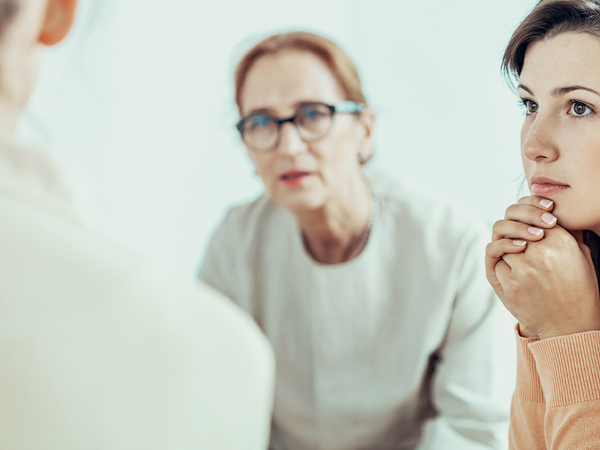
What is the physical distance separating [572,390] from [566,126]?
10.8 inches

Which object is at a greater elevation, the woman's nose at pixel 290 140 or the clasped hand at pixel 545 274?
the woman's nose at pixel 290 140

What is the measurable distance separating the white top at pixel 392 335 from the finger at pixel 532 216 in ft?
1.59

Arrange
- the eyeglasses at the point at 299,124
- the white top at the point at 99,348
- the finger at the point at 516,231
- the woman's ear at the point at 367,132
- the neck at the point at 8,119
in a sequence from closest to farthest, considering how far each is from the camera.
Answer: the white top at the point at 99,348 < the neck at the point at 8,119 < the finger at the point at 516,231 < the eyeglasses at the point at 299,124 < the woman's ear at the point at 367,132

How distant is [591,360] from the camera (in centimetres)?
55

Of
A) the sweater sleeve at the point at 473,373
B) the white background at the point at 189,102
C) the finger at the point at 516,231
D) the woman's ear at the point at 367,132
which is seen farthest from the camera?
the white background at the point at 189,102

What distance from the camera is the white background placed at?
173 cm

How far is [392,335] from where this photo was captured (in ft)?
3.79

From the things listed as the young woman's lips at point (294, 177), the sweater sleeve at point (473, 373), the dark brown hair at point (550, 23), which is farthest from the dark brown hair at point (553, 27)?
the young woman's lips at point (294, 177)

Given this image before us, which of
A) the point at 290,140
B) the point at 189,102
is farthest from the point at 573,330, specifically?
the point at 189,102

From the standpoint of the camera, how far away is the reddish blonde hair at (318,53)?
3.92 feet

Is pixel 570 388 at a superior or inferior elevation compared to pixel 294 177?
inferior

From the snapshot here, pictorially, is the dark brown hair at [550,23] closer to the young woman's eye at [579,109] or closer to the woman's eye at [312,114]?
the young woman's eye at [579,109]

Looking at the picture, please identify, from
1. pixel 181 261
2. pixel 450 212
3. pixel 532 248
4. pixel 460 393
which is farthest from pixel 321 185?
pixel 181 261

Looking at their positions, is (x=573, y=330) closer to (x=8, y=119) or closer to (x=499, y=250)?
(x=499, y=250)
